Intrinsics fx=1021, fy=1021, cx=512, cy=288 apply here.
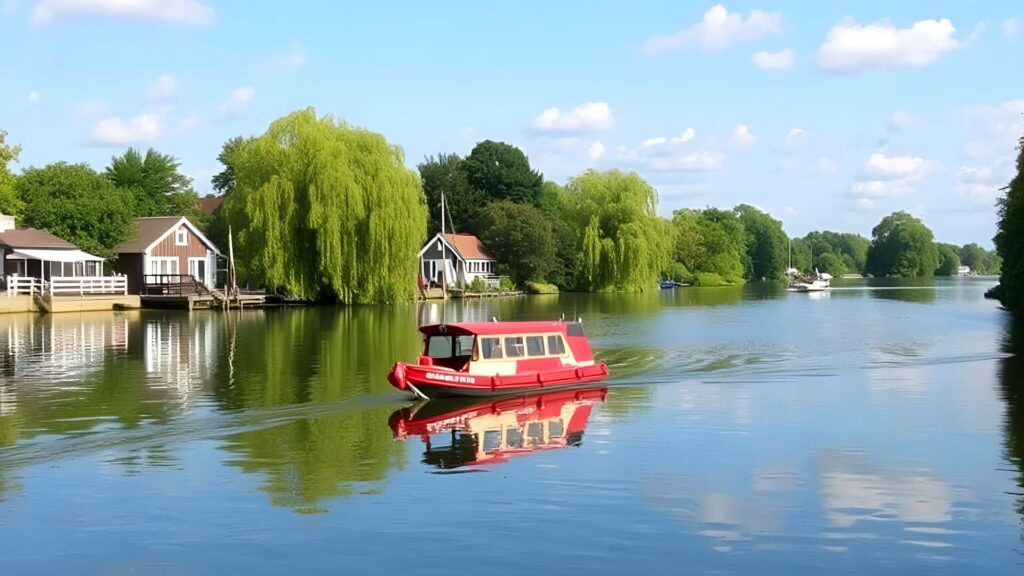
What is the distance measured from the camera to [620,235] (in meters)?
97.6

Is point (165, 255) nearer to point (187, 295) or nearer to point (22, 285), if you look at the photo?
point (187, 295)

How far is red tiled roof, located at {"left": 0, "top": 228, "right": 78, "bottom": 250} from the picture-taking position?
60.4 m

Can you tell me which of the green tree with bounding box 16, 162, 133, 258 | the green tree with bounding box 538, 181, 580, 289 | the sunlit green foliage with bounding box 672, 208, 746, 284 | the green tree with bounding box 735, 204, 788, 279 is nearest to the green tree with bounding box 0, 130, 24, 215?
the green tree with bounding box 16, 162, 133, 258

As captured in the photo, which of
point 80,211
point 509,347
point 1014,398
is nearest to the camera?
point 1014,398

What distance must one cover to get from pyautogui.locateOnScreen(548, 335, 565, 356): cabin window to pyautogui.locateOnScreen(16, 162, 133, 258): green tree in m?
47.0

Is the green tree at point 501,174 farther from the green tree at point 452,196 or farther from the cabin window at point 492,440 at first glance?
the cabin window at point 492,440

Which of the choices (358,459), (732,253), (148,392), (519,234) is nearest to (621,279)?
(519,234)

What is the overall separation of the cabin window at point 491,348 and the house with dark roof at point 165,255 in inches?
1753

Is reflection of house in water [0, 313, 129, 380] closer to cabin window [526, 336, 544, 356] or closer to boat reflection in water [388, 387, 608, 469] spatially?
boat reflection in water [388, 387, 608, 469]

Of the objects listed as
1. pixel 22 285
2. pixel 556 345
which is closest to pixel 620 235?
pixel 22 285

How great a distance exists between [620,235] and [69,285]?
52525 mm

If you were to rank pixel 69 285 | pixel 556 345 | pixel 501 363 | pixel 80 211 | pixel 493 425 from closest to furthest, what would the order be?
1. pixel 493 425
2. pixel 501 363
3. pixel 556 345
4. pixel 69 285
5. pixel 80 211

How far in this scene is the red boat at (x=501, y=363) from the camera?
2372cm

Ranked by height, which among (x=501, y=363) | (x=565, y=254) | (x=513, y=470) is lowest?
(x=513, y=470)
